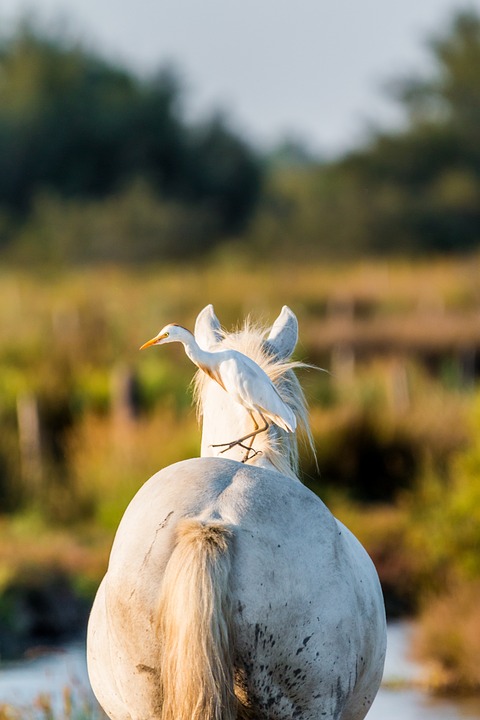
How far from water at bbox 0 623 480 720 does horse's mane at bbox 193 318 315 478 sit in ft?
10.4

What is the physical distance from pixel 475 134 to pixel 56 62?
14.4m

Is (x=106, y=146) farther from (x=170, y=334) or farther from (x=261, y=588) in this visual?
(x=261, y=588)

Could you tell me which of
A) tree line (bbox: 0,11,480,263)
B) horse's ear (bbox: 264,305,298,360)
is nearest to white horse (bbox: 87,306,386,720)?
horse's ear (bbox: 264,305,298,360)

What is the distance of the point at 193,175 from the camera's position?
131 feet

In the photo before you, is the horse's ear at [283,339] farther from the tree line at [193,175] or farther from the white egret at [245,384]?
the tree line at [193,175]

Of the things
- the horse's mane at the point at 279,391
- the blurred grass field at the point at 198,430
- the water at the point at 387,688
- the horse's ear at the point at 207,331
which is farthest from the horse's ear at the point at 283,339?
the water at the point at 387,688

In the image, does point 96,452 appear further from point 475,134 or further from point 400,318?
point 475,134

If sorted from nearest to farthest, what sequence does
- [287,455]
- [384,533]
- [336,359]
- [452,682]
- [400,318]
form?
[287,455] → [452,682] → [384,533] → [336,359] → [400,318]

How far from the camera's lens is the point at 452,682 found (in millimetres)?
7777

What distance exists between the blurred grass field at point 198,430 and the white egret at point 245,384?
6.72 feet

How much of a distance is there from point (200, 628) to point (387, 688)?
17.2ft

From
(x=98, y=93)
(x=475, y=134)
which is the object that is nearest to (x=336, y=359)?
(x=475, y=134)

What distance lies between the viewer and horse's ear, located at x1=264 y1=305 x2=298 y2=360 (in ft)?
11.7

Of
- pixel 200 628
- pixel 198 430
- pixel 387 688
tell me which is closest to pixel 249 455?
pixel 200 628
